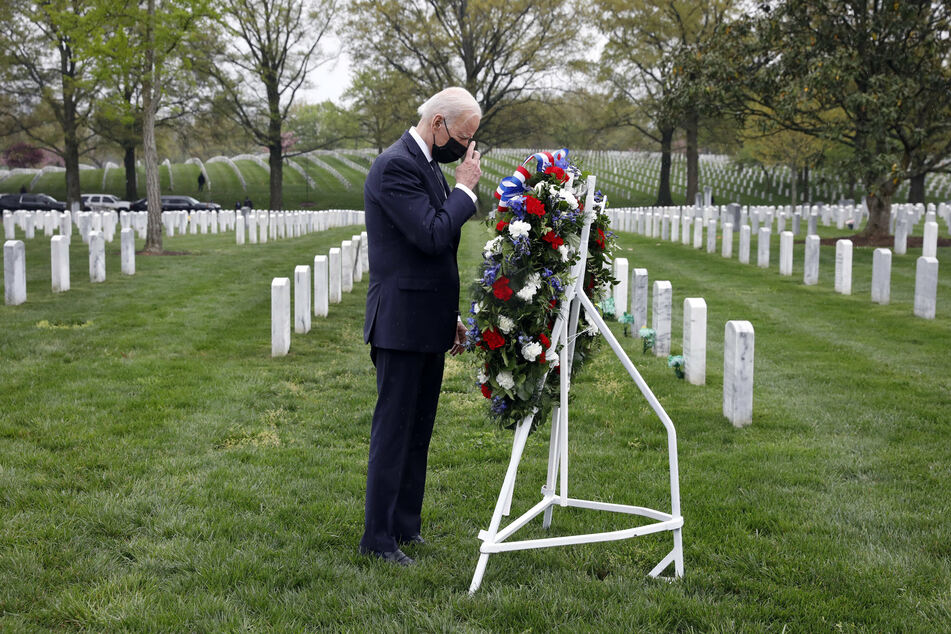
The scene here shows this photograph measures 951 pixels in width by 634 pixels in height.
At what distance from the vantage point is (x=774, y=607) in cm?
355

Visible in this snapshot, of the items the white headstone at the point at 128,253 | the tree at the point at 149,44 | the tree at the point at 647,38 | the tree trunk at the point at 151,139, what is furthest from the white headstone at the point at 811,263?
the tree at the point at 647,38

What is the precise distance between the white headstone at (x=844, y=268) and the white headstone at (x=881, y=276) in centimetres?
88

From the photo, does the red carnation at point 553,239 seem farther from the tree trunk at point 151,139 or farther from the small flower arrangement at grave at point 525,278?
the tree trunk at point 151,139

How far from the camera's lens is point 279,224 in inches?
1096

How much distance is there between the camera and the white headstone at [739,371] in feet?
20.9

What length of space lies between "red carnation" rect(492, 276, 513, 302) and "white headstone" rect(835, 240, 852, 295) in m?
11.8

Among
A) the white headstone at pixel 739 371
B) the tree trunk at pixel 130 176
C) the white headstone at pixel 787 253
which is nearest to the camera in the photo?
the white headstone at pixel 739 371

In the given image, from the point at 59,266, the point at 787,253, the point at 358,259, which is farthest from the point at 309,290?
the point at 787,253

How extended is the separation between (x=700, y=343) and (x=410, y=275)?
4766 mm

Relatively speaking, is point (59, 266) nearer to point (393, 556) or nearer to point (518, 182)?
point (393, 556)

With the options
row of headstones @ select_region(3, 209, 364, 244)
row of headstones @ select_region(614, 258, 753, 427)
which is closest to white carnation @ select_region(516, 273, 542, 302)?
row of headstones @ select_region(614, 258, 753, 427)

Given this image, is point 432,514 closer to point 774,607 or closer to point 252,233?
point 774,607

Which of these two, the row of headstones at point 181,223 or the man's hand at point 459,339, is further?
the row of headstones at point 181,223

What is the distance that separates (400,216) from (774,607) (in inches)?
92.0
